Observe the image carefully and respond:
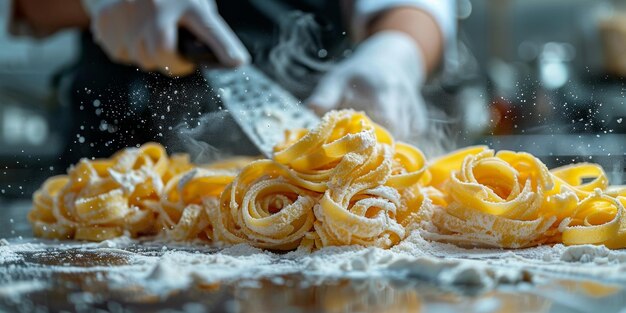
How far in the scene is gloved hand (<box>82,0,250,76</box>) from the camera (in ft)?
5.21

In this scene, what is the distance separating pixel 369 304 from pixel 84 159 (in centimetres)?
86

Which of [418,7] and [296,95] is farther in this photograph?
[418,7]

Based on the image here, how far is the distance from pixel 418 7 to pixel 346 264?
5.20ft

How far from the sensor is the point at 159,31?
5.49 feet

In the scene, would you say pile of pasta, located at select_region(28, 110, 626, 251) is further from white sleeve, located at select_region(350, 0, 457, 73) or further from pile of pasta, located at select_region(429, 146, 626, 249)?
white sleeve, located at select_region(350, 0, 457, 73)

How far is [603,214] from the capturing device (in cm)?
114

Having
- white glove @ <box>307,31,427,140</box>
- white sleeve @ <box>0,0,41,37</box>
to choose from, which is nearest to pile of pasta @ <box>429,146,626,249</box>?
white glove @ <box>307,31,427,140</box>

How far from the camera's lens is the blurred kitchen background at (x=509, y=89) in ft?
4.58

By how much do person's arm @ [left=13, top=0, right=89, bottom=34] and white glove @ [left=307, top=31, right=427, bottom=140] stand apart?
886 mm

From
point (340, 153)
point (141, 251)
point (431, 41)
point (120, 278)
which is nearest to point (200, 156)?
point (141, 251)

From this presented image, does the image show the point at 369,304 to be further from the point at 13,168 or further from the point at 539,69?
the point at 539,69

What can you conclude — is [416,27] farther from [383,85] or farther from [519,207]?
[519,207]

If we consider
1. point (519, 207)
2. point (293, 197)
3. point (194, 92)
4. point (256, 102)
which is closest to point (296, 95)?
point (256, 102)

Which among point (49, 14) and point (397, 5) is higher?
point (397, 5)
